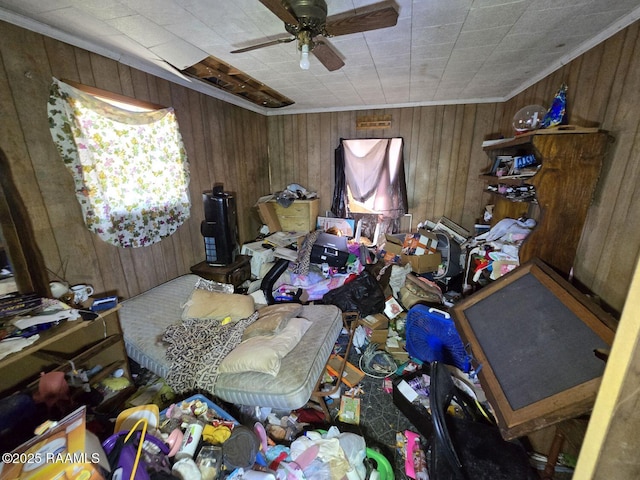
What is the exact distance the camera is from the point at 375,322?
2.21m

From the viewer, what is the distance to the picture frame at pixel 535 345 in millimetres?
826

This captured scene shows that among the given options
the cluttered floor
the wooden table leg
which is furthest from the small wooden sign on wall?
the wooden table leg

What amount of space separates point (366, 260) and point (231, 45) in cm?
224

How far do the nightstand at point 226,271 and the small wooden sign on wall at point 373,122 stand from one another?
2377mm

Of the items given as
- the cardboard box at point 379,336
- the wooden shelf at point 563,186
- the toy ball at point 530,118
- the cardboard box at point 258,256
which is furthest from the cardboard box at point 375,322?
the toy ball at point 530,118

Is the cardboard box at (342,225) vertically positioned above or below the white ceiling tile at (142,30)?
below

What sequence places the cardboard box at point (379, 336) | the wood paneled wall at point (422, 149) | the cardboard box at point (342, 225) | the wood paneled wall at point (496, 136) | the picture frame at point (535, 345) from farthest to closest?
the cardboard box at point (342, 225)
the wood paneled wall at point (422, 149)
the cardboard box at point (379, 336)
the wood paneled wall at point (496, 136)
the picture frame at point (535, 345)

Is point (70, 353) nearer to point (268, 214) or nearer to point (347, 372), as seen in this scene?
point (347, 372)

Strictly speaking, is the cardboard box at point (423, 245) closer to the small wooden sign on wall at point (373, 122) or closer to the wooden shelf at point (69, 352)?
the small wooden sign on wall at point (373, 122)

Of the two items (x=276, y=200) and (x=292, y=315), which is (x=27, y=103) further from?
(x=276, y=200)

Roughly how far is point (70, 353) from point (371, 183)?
3427 millimetres

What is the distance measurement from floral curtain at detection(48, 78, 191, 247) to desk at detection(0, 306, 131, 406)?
25.4 inches

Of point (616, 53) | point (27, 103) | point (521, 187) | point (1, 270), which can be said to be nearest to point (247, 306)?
point (1, 270)

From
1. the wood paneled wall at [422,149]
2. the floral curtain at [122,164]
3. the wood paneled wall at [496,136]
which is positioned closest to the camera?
the wood paneled wall at [496,136]
